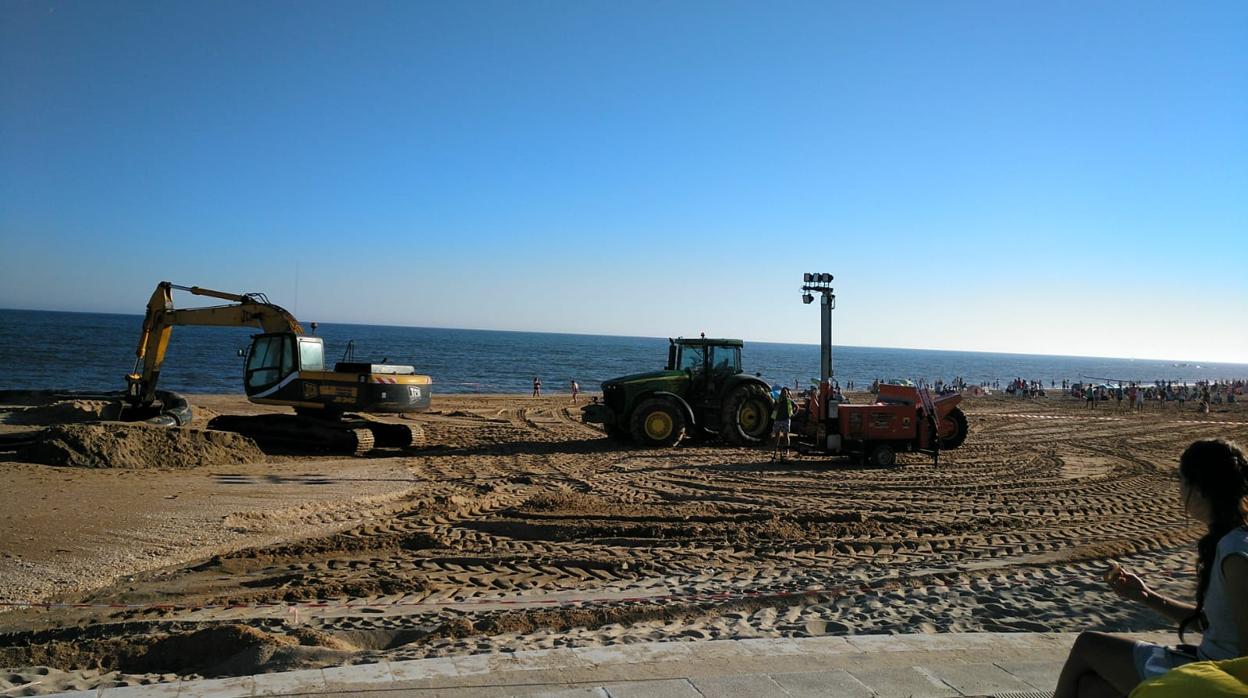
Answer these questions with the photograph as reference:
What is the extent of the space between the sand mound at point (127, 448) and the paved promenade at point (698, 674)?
10314 millimetres

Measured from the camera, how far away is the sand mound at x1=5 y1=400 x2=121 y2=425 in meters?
17.3

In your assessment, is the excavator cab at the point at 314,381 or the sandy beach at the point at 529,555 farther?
the excavator cab at the point at 314,381

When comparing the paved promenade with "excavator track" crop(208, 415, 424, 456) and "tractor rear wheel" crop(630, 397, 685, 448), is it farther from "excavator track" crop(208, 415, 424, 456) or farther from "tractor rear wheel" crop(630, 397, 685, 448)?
"excavator track" crop(208, 415, 424, 456)

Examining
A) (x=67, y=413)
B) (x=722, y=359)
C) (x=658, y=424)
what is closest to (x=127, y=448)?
(x=67, y=413)

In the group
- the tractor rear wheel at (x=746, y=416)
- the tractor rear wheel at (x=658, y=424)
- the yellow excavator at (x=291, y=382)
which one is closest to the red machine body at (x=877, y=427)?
the tractor rear wheel at (x=746, y=416)

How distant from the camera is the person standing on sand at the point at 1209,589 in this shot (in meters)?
2.63

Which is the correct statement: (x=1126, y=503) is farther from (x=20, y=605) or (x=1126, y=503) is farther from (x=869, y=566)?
(x=20, y=605)

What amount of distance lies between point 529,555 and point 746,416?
975 cm

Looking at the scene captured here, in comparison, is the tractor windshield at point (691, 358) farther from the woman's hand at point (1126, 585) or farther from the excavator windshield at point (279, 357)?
the woman's hand at point (1126, 585)

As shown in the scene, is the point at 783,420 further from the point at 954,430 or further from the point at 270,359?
the point at 270,359

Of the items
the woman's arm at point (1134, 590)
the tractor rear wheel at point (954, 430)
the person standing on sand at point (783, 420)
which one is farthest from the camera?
the tractor rear wheel at point (954, 430)

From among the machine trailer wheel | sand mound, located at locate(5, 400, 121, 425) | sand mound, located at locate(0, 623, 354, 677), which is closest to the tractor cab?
the machine trailer wheel

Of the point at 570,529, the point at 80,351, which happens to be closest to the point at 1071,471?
the point at 570,529

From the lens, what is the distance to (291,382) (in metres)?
15.8
